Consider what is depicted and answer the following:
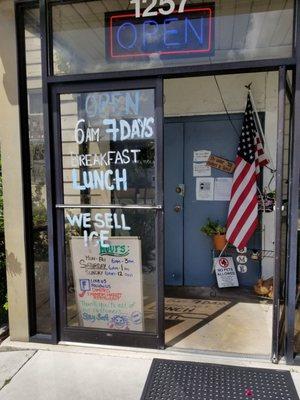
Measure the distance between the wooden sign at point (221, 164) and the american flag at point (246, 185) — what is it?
169mm

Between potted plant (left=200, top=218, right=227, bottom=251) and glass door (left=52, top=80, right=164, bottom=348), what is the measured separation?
1.62 metres

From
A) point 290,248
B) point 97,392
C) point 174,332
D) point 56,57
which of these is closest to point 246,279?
point 174,332

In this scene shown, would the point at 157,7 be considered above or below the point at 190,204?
above

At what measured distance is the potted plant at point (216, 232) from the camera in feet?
14.4

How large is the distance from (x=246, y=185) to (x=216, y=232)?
66 cm

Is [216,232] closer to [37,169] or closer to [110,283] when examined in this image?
[110,283]

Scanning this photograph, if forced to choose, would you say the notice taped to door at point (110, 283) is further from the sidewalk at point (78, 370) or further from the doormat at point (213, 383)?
the doormat at point (213, 383)

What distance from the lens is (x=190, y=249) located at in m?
4.63

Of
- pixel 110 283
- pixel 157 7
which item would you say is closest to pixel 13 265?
pixel 110 283

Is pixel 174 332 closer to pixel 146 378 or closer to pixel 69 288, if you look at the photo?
pixel 146 378

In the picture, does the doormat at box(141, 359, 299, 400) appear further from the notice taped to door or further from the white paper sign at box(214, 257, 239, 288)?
the white paper sign at box(214, 257, 239, 288)

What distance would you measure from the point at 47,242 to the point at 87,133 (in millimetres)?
995

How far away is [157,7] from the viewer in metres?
2.80

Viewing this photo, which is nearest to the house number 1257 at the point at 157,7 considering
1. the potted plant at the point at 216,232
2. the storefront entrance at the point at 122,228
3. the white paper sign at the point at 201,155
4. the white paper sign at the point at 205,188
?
the storefront entrance at the point at 122,228
